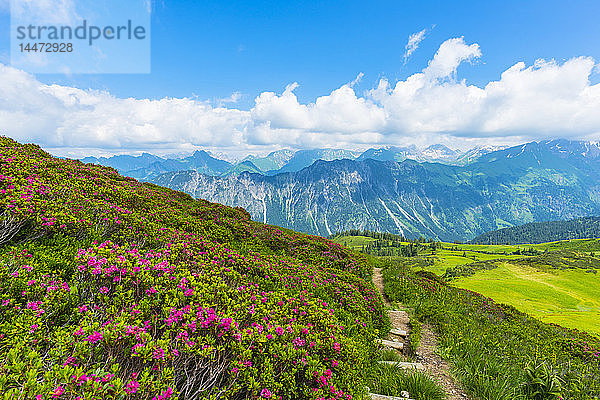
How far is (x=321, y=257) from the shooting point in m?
17.0

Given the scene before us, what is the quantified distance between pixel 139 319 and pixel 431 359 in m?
10.2

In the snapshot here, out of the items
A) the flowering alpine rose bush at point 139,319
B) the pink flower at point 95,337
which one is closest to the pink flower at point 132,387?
the flowering alpine rose bush at point 139,319

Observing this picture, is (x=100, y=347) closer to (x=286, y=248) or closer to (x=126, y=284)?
(x=126, y=284)

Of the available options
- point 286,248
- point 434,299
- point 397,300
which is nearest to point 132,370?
point 286,248

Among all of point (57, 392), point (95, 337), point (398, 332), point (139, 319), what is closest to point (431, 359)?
point (398, 332)

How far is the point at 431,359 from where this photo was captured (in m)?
10.1

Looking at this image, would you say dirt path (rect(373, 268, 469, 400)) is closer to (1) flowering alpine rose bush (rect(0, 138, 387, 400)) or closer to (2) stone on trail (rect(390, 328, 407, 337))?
(2) stone on trail (rect(390, 328, 407, 337))

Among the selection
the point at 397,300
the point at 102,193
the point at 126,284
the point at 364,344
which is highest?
the point at 102,193

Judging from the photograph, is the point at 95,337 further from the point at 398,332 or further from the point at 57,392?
the point at 398,332

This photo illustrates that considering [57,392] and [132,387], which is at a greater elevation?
[57,392]

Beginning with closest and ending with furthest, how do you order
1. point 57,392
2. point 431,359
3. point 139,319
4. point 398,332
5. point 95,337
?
point 57,392 < point 95,337 < point 139,319 < point 431,359 < point 398,332

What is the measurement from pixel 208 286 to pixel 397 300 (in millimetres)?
14035

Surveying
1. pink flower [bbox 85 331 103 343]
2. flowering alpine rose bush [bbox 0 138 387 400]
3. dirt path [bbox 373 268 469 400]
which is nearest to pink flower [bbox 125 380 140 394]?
flowering alpine rose bush [bbox 0 138 387 400]

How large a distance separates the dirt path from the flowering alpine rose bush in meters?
2.31
